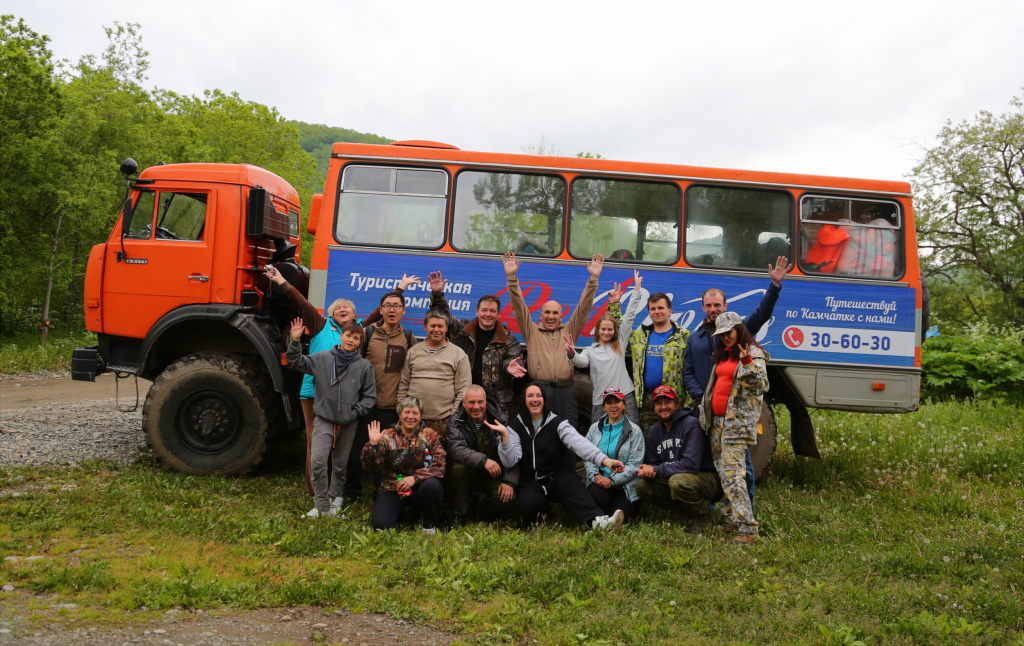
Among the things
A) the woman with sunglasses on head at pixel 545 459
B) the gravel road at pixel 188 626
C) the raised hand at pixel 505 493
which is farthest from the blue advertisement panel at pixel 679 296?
the gravel road at pixel 188 626

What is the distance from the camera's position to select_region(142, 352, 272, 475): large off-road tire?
22.3 feet

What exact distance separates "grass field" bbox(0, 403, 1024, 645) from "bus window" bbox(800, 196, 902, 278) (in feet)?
7.59

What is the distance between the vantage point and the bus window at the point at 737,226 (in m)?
7.07

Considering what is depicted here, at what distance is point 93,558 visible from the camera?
179 inches

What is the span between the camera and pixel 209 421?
22.5ft

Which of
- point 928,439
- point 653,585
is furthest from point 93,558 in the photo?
point 928,439

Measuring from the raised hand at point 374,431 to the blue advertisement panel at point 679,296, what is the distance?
58.3 inches

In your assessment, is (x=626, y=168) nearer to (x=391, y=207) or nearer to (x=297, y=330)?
(x=391, y=207)

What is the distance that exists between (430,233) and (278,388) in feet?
7.16

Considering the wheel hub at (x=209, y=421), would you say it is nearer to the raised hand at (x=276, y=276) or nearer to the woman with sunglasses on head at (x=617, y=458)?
the raised hand at (x=276, y=276)

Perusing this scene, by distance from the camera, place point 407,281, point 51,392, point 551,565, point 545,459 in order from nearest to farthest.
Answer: point 551,565 < point 545,459 < point 407,281 < point 51,392

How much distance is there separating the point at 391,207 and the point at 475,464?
2.97 m

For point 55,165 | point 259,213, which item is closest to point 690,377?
point 259,213

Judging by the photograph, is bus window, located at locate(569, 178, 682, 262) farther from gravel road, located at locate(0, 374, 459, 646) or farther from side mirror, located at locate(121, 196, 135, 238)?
side mirror, located at locate(121, 196, 135, 238)
